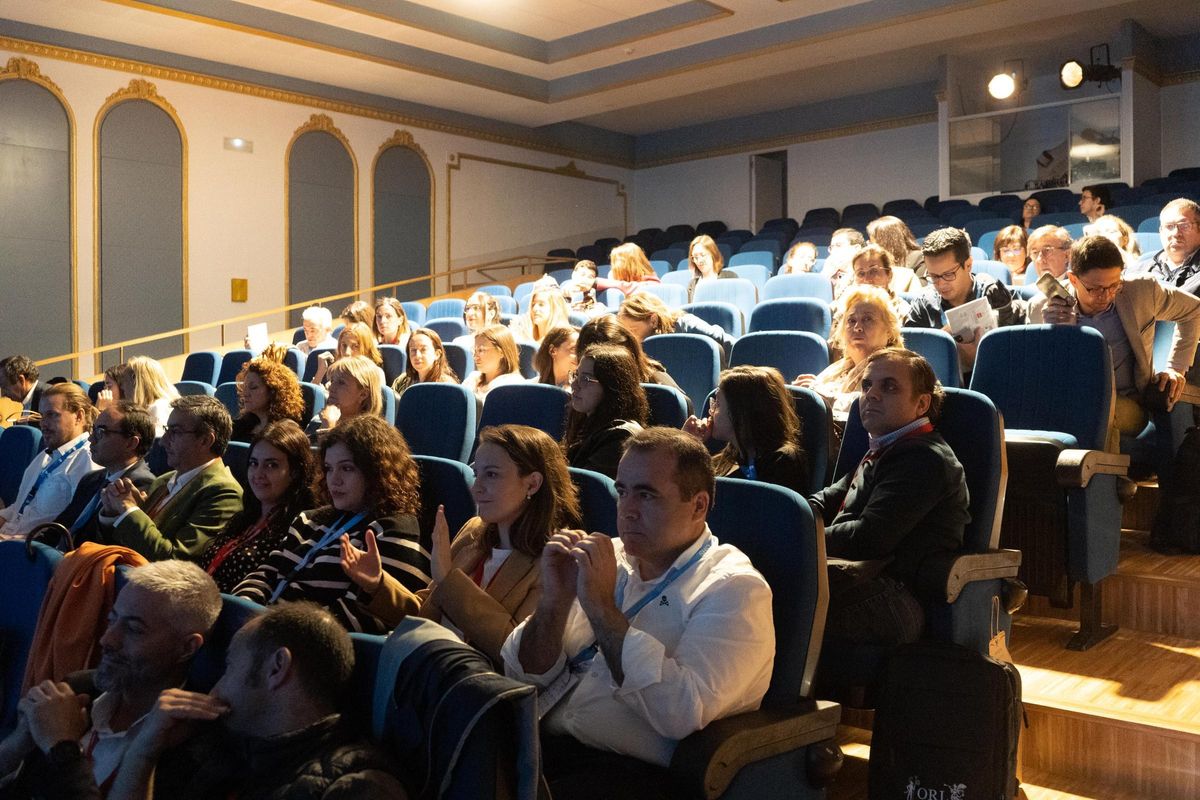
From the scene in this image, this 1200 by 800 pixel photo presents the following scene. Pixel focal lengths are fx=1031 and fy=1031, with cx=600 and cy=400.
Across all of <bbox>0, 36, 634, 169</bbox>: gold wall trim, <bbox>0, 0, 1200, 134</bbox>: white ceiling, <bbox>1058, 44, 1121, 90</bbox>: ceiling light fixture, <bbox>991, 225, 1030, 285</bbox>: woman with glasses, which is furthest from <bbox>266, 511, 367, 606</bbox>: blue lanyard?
<bbox>1058, 44, 1121, 90</bbox>: ceiling light fixture

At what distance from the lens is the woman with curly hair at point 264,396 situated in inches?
112

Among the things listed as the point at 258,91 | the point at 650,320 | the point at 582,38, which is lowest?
the point at 650,320

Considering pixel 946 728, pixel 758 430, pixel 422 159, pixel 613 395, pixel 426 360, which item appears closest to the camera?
pixel 946 728

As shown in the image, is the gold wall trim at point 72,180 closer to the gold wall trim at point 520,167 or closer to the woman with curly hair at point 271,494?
the gold wall trim at point 520,167

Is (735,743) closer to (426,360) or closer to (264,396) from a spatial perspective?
(264,396)

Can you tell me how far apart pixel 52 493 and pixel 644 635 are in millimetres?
2109

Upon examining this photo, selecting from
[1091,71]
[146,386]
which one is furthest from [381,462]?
[1091,71]

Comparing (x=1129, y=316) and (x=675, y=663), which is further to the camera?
(x=1129, y=316)

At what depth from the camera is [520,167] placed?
9031 millimetres

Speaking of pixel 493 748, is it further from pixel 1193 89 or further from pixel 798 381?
pixel 1193 89

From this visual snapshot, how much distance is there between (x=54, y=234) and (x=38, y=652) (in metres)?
5.60

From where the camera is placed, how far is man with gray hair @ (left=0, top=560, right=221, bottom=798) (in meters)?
1.25

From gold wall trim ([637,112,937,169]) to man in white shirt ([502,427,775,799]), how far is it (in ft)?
25.6

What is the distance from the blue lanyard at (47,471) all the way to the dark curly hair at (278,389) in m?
0.43
